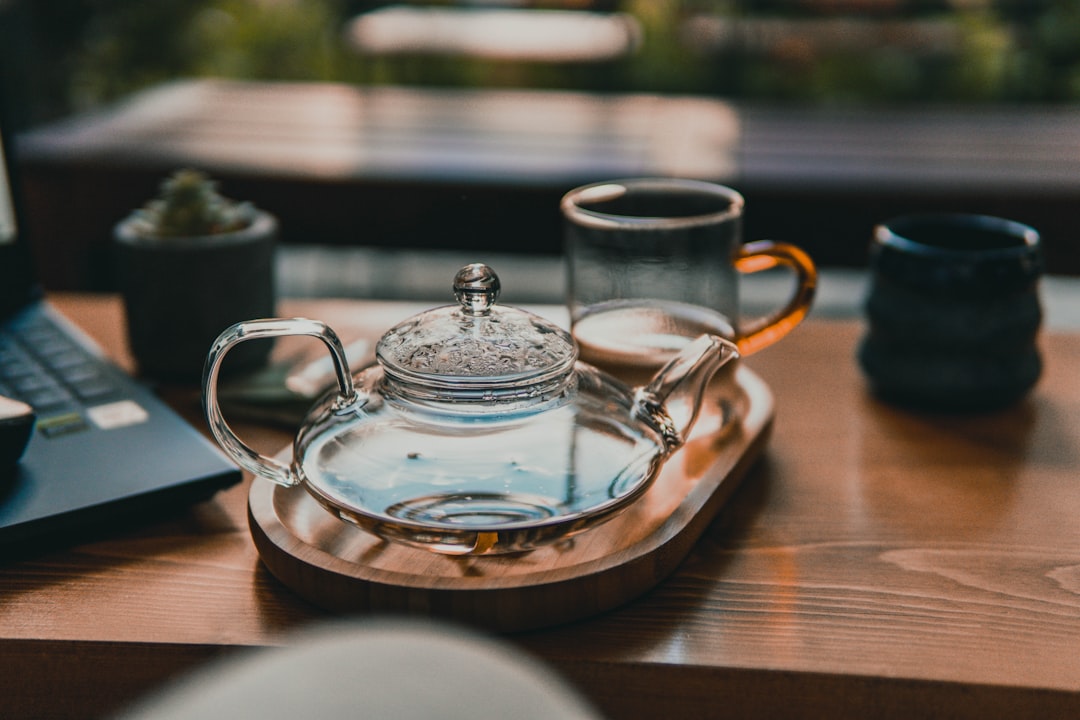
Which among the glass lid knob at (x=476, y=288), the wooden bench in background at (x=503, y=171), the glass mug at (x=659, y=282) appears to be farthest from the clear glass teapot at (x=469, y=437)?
the wooden bench in background at (x=503, y=171)

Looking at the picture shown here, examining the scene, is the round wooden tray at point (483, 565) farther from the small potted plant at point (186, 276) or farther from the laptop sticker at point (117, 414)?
the small potted plant at point (186, 276)

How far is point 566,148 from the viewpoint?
1.52 meters

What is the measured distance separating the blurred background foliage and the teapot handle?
6.10 ft

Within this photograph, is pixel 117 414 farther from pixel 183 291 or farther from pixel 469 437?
pixel 469 437

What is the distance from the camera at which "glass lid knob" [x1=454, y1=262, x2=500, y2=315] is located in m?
0.44

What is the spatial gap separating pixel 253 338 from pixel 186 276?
254 millimetres

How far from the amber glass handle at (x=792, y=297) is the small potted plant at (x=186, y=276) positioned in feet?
1.01

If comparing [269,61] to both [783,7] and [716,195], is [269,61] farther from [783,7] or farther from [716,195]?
[716,195]

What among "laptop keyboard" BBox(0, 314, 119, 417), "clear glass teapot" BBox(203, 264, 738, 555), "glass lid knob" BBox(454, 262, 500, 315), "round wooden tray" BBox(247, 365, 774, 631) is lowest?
"round wooden tray" BBox(247, 365, 774, 631)

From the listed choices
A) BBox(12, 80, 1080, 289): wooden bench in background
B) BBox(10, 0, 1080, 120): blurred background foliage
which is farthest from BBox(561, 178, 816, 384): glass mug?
BBox(10, 0, 1080, 120): blurred background foliage

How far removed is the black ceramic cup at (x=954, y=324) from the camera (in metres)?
0.62

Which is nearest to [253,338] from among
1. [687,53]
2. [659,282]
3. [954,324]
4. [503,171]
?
[659,282]

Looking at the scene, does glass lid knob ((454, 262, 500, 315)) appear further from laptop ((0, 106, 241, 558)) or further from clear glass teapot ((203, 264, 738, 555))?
laptop ((0, 106, 241, 558))

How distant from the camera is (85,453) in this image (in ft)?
1.69
